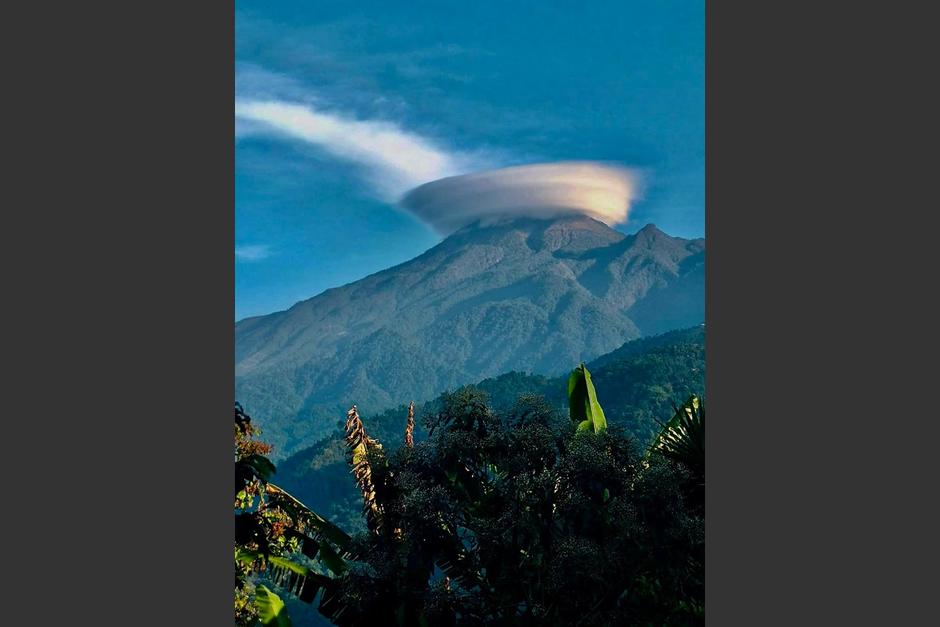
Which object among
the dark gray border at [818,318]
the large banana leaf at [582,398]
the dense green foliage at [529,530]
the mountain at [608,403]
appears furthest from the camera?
the mountain at [608,403]

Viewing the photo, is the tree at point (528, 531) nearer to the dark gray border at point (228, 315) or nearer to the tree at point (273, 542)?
the tree at point (273, 542)

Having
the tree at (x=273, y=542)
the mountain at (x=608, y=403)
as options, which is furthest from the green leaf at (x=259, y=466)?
the mountain at (x=608, y=403)

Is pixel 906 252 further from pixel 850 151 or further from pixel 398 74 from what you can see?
pixel 398 74

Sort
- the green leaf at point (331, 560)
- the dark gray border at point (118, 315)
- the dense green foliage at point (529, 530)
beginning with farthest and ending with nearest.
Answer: the green leaf at point (331, 560), the dense green foliage at point (529, 530), the dark gray border at point (118, 315)

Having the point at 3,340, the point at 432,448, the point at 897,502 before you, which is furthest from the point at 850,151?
the point at 432,448

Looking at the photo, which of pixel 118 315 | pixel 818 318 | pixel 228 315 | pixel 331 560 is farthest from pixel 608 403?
pixel 118 315

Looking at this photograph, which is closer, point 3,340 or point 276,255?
point 3,340

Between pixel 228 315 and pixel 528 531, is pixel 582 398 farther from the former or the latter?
pixel 228 315
